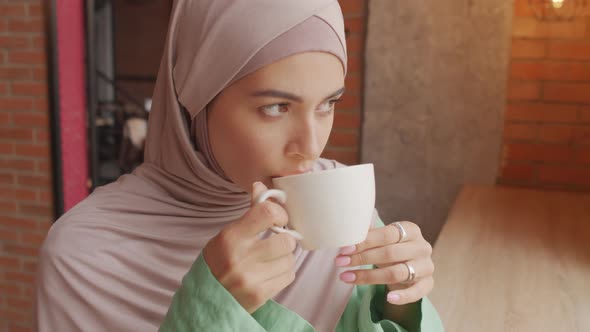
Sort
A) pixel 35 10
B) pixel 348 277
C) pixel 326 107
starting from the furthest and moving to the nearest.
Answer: pixel 35 10, pixel 326 107, pixel 348 277

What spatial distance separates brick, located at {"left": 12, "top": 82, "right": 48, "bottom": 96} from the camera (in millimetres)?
2783

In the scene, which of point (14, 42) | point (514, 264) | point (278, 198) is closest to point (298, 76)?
point (278, 198)

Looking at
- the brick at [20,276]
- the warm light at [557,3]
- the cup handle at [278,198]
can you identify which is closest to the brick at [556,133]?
the warm light at [557,3]

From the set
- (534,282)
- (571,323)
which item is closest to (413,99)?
(534,282)

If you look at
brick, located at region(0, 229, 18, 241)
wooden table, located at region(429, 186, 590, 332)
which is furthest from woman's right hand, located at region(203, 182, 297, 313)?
brick, located at region(0, 229, 18, 241)

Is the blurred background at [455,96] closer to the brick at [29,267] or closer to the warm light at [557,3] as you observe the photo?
the warm light at [557,3]

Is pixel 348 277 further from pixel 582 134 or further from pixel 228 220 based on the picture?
pixel 582 134

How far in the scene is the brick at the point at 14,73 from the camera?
2793mm

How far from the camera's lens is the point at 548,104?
7.03 ft

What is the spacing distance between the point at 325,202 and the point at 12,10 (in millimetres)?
2630

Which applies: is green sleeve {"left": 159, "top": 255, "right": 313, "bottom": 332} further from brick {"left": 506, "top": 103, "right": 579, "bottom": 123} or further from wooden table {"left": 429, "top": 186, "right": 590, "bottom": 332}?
brick {"left": 506, "top": 103, "right": 579, "bottom": 123}

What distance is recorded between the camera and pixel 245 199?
1.05m

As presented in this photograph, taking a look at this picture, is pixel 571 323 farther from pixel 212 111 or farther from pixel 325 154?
pixel 325 154

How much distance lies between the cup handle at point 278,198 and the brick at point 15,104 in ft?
8.18
